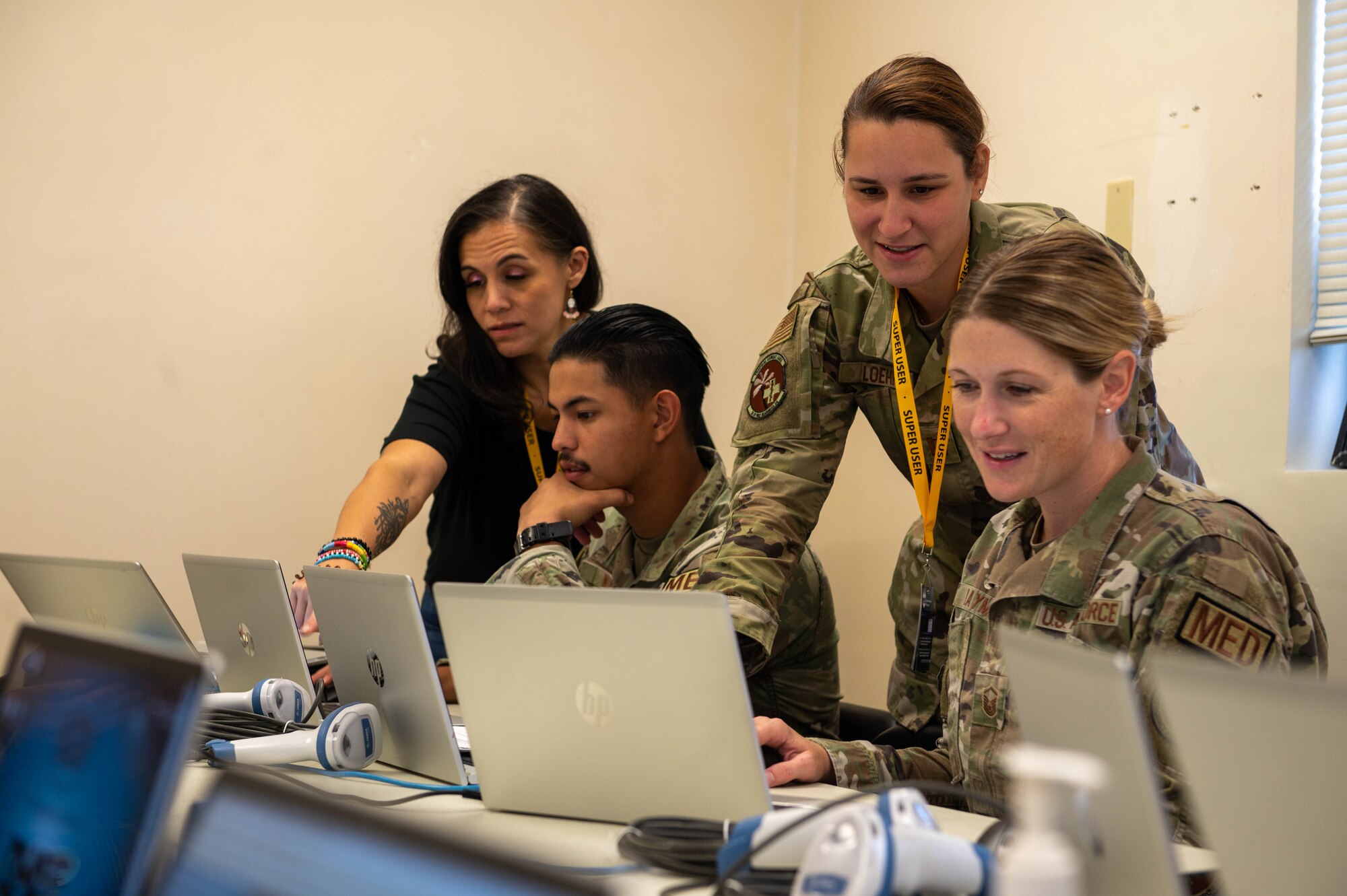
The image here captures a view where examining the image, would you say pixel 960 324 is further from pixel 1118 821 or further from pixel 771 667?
pixel 1118 821

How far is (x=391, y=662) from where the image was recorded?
1.33 meters

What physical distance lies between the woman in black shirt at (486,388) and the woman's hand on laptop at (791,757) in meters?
1.06

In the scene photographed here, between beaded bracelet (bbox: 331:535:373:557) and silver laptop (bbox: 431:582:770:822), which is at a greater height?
beaded bracelet (bbox: 331:535:373:557)

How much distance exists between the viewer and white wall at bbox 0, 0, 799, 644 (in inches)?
109

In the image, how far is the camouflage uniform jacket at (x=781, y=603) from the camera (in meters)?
1.94

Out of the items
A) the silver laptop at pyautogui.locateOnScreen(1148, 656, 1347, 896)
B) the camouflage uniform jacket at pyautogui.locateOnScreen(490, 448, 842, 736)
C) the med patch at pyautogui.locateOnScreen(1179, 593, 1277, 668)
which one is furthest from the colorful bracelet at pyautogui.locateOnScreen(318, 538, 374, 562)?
the silver laptop at pyautogui.locateOnScreen(1148, 656, 1347, 896)

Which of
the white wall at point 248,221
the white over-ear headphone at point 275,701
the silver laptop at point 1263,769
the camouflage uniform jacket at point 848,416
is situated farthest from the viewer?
the white wall at point 248,221

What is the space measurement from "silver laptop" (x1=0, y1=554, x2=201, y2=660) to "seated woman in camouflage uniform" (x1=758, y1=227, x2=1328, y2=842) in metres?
Result: 0.86

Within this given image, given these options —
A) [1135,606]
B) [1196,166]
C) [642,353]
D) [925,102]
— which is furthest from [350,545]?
[1196,166]

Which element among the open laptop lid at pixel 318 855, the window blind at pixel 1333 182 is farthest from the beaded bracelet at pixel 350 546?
the window blind at pixel 1333 182

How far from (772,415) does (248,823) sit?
1.41m

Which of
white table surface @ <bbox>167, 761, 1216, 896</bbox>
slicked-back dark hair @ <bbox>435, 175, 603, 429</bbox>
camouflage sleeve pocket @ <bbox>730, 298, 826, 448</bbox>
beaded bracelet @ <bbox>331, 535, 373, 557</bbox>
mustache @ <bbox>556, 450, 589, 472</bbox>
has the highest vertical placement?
slicked-back dark hair @ <bbox>435, 175, 603, 429</bbox>

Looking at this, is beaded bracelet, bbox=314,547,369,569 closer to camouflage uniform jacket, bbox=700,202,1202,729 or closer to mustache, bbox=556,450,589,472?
mustache, bbox=556,450,589,472

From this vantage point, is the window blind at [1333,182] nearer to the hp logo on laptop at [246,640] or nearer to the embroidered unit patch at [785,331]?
the embroidered unit patch at [785,331]
